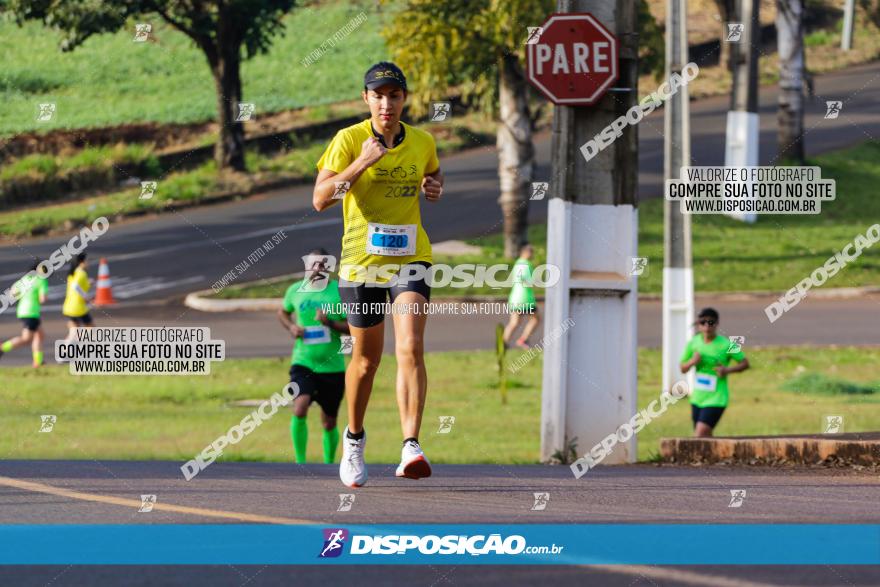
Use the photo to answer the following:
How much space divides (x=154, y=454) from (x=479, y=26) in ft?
48.1

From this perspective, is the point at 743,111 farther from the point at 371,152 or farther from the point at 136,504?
the point at 136,504

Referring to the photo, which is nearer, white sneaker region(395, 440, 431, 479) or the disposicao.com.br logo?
the disposicao.com.br logo

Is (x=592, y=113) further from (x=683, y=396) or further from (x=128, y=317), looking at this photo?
(x=128, y=317)

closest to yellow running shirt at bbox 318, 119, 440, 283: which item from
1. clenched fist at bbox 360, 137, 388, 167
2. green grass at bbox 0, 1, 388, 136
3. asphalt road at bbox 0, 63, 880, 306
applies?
clenched fist at bbox 360, 137, 388, 167

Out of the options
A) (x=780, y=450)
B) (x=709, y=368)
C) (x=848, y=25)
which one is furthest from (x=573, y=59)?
(x=848, y=25)

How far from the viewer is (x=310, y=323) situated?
1330 cm

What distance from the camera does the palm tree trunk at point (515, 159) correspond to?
101ft

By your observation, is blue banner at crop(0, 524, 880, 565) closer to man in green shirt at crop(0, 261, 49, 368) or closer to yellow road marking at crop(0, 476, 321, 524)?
yellow road marking at crop(0, 476, 321, 524)

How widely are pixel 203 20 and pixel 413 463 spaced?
95.2 ft

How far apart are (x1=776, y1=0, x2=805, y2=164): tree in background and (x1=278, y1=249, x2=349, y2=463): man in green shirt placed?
2439 centimetres

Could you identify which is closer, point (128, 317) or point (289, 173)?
point (128, 317)

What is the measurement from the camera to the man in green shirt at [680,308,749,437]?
15.2 m

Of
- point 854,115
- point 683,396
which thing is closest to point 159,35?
point 854,115

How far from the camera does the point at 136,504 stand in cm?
777
